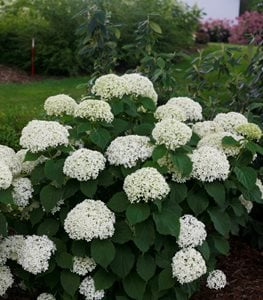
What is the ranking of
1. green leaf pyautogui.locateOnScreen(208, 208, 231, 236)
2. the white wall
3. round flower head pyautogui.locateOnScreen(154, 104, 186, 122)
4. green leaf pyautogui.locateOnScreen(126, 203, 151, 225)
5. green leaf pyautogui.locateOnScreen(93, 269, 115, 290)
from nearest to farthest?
green leaf pyautogui.locateOnScreen(126, 203, 151, 225)
green leaf pyautogui.locateOnScreen(93, 269, 115, 290)
green leaf pyautogui.locateOnScreen(208, 208, 231, 236)
round flower head pyautogui.locateOnScreen(154, 104, 186, 122)
the white wall

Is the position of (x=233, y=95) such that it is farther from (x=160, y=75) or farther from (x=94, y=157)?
(x=94, y=157)

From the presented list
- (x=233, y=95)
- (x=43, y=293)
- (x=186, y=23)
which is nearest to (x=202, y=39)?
(x=186, y=23)

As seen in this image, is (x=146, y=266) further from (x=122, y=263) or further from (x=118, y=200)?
(x=118, y=200)

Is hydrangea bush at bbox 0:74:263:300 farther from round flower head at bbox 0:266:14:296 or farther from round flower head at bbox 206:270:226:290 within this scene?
round flower head at bbox 206:270:226:290

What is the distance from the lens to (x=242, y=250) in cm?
444

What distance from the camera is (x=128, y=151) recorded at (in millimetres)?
3062

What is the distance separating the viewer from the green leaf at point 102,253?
287 cm

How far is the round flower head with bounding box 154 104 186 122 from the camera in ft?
11.1

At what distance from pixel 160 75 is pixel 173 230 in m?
1.92

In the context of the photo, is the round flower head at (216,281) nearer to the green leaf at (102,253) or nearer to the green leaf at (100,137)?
the green leaf at (102,253)

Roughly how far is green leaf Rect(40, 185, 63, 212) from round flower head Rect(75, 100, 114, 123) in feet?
1.31

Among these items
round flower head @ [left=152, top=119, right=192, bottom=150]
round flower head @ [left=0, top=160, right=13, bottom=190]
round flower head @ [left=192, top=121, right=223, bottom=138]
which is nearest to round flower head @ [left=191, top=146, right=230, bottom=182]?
round flower head @ [left=152, top=119, right=192, bottom=150]

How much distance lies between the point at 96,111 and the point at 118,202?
1.55ft

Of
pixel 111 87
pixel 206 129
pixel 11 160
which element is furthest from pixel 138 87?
pixel 11 160
